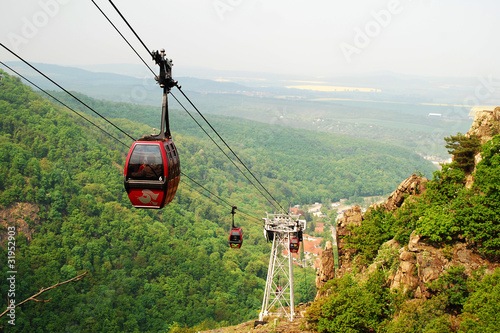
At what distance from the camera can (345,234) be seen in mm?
33219

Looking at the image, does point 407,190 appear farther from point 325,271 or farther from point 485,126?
point 325,271

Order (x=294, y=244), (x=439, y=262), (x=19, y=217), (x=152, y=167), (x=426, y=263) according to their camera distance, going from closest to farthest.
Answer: (x=152, y=167), (x=439, y=262), (x=426, y=263), (x=294, y=244), (x=19, y=217)

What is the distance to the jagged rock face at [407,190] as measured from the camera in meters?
30.8

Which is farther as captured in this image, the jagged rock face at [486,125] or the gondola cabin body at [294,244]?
the gondola cabin body at [294,244]

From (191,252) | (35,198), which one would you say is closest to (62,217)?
(35,198)

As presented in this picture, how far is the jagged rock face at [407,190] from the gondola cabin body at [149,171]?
886 inches

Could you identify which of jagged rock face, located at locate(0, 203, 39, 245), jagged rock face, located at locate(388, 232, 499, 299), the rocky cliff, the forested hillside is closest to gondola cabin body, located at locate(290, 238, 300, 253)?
the forested hillside

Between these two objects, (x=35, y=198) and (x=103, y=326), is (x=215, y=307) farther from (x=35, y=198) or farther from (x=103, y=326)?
(x=35, y=198)

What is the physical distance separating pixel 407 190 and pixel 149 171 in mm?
23421

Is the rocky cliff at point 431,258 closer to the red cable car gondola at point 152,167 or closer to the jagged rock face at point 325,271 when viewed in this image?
the jagged rock face at point 325,271

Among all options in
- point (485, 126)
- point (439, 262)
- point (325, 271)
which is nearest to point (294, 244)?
point (325, 271)

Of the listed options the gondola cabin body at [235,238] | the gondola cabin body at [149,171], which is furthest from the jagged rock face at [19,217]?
the gondola cabin body at [149,171]

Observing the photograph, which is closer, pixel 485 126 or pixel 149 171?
pixel 149 171

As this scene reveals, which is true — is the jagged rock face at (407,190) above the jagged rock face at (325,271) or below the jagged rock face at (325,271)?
above
